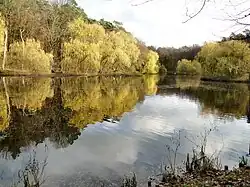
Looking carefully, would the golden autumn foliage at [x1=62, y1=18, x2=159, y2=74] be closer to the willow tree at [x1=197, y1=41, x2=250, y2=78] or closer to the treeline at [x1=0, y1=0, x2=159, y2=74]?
the treeline at [x1=0, y1=0, x2=159, y2=74]

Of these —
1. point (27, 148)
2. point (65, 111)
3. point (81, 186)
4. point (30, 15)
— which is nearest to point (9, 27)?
point (30, 15)

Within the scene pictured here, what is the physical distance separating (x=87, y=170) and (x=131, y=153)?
2631 millimetres

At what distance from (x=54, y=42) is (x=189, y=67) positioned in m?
39.2

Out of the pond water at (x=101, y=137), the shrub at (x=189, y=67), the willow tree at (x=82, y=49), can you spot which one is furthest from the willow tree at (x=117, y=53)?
the pond water at (x=101, y=137)

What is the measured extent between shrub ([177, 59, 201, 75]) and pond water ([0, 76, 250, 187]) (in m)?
55.4

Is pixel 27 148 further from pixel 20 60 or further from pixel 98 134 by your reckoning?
pixel 20 60

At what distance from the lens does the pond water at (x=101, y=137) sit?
32.1ft

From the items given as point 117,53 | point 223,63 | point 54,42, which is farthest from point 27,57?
point 223,63

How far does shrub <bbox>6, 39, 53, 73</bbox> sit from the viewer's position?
45.2m

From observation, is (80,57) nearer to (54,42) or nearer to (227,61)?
(54,42)

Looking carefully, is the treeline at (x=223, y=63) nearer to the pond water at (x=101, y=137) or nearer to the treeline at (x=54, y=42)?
the treeline at (x=54, y=42)

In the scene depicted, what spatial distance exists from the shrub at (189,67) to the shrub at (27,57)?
43.6 meters

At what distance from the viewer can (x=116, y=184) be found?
8789 mm

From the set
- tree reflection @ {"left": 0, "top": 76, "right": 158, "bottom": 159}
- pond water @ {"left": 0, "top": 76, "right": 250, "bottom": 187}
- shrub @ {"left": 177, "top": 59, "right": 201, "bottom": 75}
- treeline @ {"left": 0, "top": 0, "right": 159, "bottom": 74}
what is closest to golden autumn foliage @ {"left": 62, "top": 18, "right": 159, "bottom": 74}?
treeline @ {"left": 0, "top": 0, "right": 159, "bottom": 74}
